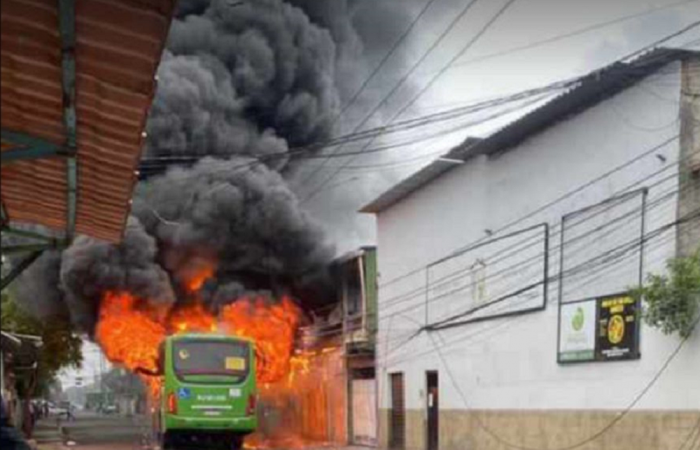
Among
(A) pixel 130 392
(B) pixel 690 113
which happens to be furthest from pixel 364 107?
(A) pixel 130 392

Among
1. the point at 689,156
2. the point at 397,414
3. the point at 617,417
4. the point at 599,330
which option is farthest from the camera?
the point at 397,414

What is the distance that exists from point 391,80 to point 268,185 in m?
4.67

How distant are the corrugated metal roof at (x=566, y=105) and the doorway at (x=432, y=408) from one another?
4.61 meters

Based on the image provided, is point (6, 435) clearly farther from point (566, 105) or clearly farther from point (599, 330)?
point (566, 105)

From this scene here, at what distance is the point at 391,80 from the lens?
29.4 m

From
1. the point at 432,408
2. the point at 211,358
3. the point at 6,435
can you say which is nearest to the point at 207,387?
the point at 211,358

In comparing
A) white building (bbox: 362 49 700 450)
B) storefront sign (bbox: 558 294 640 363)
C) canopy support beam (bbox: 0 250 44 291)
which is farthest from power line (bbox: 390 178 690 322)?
canopy support beam (bbox: 0 250 44 291)

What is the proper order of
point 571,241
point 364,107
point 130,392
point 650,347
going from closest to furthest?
point 650,347 → point 571,241 → point 364,107 → point 130,392

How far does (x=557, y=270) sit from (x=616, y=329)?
7.63 ft

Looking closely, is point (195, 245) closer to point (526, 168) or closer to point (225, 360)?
point (225, 360)

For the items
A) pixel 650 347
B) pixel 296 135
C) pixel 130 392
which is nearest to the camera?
pixel 650 347

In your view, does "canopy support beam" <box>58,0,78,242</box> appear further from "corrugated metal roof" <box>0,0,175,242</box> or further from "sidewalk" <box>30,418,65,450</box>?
"sidewalk" <box>30,418,65,450</box>

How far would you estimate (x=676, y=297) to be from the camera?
1371 cm

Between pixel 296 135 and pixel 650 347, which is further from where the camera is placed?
pixel 296 135
